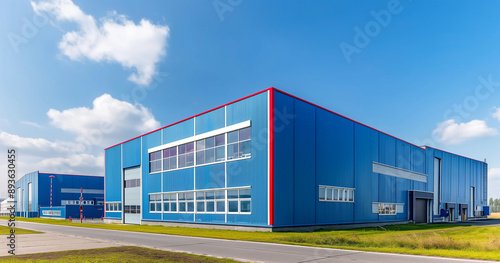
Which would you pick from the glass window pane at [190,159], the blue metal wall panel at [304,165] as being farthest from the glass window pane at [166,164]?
the blue metal wall panel at [304,165]

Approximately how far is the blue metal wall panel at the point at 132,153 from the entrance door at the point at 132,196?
0.78 metres

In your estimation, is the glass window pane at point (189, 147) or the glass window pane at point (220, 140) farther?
the glass window pane at point (189, 147)

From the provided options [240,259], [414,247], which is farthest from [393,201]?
[240,259]

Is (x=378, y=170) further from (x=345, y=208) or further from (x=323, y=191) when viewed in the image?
(x=323, y=191)

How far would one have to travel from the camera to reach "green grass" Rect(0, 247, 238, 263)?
476 inches

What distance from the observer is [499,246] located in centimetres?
1469

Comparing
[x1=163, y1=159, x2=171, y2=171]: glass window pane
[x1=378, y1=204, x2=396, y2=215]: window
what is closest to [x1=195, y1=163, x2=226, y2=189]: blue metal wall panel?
[x1=163, y1=159, x2=171, y2=171]: glass window pane

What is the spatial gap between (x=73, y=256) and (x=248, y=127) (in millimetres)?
17150

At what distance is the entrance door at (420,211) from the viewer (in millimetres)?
46869

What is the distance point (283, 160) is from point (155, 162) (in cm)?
1857

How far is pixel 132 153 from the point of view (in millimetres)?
43875

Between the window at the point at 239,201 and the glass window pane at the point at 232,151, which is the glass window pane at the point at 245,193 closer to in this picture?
the window at the point at 239,201

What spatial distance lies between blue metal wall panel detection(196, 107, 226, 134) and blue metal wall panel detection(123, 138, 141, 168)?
12.8 m

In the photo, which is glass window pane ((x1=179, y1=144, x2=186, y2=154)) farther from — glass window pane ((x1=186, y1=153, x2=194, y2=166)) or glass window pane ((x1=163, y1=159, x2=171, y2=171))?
glass window pane ((x1=163, y1=159, x2=171, y2=171))
